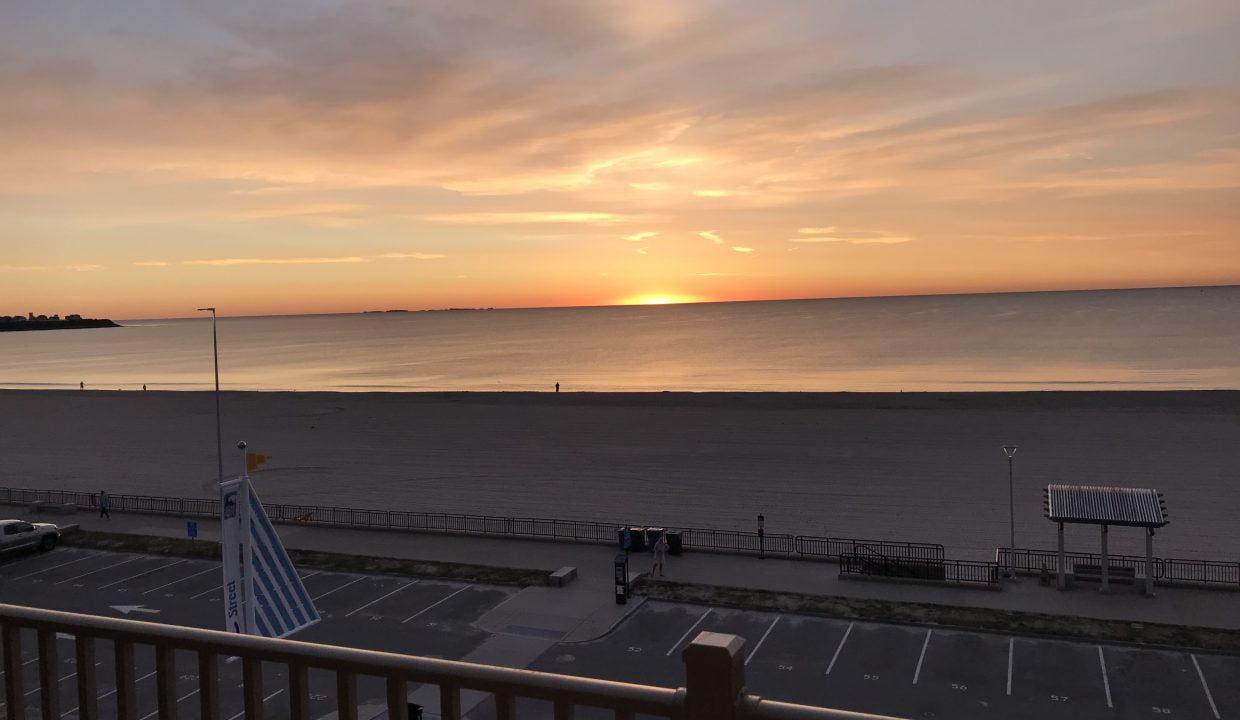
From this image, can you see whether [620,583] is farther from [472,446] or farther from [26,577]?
[472,446]

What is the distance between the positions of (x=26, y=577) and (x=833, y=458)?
1343 inches

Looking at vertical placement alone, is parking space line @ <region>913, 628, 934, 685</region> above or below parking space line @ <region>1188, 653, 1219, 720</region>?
above

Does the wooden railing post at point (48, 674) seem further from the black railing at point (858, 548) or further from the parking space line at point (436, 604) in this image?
the black railing at point (858, 548)

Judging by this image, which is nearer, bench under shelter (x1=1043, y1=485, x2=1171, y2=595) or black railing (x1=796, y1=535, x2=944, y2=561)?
bench under shelter (x1=1043, y1=485, x2=1171, y2=595)

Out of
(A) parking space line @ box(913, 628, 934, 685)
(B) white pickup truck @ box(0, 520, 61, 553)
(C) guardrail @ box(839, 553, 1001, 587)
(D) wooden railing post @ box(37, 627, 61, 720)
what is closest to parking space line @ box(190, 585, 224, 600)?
(B) white pickup truck @ box(0, 520, 61, 553)

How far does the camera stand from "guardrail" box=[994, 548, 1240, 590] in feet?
76.6

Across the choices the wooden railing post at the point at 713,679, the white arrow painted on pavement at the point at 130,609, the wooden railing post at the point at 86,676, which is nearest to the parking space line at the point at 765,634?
the white arrow painted on pavement at the point at 130,609

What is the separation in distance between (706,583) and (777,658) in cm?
538

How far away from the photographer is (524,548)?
2850 cm

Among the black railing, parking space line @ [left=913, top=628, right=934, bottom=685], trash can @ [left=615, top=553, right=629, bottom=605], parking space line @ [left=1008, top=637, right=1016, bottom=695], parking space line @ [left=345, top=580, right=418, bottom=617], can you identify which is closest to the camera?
parking space line @ [left=1008, top=637, right=1016, bottom=695]

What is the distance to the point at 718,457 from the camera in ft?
151

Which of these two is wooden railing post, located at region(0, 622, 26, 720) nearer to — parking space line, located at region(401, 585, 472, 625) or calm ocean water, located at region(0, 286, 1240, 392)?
parking space line, located at region(401, 585, 472, 625)

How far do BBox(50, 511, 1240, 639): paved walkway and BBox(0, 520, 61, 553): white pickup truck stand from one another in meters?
2.59

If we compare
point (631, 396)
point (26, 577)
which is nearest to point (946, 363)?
point (631, 396)
